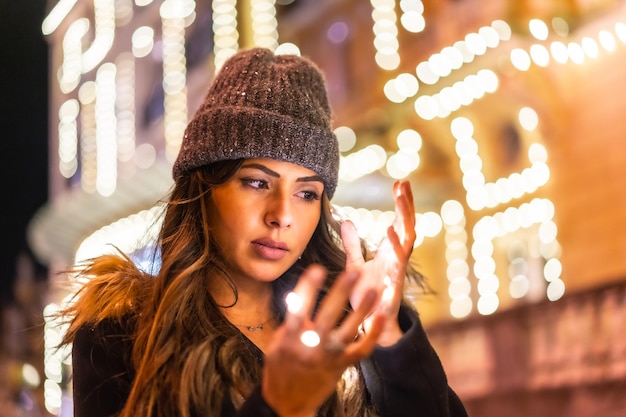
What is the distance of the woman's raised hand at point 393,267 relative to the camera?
2227 mm

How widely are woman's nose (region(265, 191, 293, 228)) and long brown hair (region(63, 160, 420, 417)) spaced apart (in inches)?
7.2

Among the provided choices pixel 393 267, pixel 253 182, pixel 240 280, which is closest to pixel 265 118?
pixel 253 182

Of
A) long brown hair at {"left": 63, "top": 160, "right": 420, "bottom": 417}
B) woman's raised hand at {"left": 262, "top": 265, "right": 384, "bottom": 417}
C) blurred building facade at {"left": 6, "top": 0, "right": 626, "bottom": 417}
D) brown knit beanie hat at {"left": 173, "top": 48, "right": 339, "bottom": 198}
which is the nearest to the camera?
woman's raised hand at {"left": 262, "top": 265, "right": 384, "bottom": 417}

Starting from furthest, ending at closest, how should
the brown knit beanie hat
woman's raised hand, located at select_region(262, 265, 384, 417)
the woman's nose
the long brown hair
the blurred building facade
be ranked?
the blurred building facade
the brown knit beanie hat
the woman's nose
the long brown hair
woman's raised hand, located at select_region(262, 265, 384, 417)

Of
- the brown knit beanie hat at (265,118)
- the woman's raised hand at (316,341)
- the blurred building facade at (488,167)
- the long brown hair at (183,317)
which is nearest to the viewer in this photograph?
the woman's raised hand at (316,341)

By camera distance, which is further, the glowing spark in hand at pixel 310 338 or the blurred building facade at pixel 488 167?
the blurred building facade at pixel 488 167

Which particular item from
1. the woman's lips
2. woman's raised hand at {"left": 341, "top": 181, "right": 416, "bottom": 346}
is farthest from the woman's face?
woman's raised hand at {"left": 341, "top": 181, "right": 416, "bottom": 346}

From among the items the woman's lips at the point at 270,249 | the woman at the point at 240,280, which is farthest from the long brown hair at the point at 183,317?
the woman's lips at the point at 270,249

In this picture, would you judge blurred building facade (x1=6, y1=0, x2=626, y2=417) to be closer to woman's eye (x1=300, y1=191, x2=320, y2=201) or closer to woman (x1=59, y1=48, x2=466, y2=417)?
woman (x1=59, y1=48, x2=466, y2=417)

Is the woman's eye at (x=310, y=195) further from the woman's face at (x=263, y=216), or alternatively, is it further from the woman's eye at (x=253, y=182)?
the woman's eye at (x=253, y=182)

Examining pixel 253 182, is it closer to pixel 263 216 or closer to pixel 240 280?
pixel 263 216

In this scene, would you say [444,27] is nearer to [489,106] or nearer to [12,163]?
[489,106]

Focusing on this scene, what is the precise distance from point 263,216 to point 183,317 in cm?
36

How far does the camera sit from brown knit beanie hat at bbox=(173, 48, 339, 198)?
2488 mm
